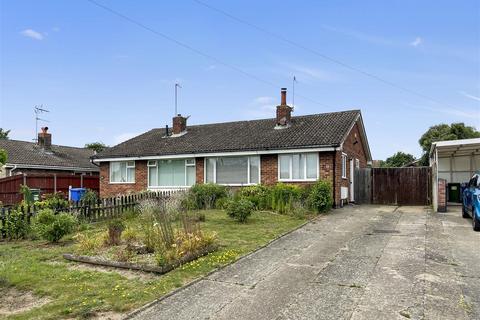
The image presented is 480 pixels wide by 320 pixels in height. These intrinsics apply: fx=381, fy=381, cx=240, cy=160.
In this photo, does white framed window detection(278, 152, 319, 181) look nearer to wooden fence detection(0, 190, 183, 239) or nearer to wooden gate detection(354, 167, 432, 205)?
wooden gate detection(354, 167, 432, 205)

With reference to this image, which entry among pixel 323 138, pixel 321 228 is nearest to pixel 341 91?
pixel 323 138

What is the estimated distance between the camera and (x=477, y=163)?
21.2 m

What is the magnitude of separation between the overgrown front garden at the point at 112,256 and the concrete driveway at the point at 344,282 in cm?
54

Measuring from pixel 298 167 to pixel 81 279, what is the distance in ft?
42.9

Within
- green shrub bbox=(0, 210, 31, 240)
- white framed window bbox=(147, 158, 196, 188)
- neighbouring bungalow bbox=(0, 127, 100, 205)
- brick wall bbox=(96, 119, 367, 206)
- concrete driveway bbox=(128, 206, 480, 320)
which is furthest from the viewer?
neighbouring bungalow bbox=(0, 127, 100, 205)

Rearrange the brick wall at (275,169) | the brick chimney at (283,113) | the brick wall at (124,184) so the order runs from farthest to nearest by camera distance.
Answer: the brick wall at (124,184) → the brick chimney at (283,113) → the brick wall at (275,169)

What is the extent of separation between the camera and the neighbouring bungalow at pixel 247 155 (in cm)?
1798

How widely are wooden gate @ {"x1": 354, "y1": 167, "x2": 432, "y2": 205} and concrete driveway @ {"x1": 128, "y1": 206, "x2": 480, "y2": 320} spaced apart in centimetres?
939

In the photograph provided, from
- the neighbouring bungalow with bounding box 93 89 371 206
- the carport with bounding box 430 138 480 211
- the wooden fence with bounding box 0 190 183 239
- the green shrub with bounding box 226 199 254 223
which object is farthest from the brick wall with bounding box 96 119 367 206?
the wooden fence with bounding box 0 190 183 239

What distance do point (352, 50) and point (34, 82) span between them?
1318 centimetres

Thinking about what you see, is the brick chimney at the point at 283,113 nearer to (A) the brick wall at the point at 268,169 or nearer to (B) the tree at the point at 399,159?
(A) the brick wall at the point at 268,169

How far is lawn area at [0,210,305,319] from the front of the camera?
5.25 metres

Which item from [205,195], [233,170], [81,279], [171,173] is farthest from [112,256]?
[171,173]

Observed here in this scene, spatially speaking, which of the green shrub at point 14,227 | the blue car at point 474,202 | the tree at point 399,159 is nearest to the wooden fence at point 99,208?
the green shrub at point 14,227
